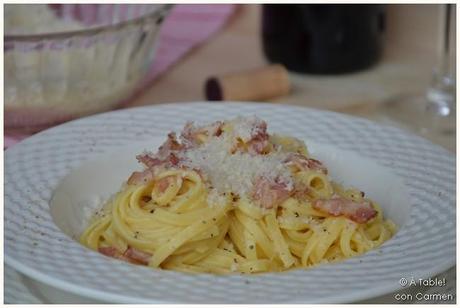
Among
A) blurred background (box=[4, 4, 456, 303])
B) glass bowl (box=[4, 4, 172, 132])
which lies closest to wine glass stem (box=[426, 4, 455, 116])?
blurred background (box=[4, 4, 456, 303])

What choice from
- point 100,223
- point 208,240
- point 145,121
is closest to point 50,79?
point 145,121

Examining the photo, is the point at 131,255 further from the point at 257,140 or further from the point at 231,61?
the point at 231,61

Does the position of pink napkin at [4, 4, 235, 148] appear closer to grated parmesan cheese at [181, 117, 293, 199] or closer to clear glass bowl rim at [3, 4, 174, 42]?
clear glass bowl rim at [3, 4, 174, 42]

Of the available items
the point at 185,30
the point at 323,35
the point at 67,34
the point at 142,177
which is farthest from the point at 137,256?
the point at 185,30

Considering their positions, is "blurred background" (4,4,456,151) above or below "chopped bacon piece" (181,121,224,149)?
below

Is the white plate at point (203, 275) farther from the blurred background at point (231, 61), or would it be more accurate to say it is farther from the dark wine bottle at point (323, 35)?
the dark wine bottle at point (323, 35)

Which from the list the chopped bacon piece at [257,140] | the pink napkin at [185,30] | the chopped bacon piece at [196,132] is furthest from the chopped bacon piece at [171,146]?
the pink napkin at [185,30]
